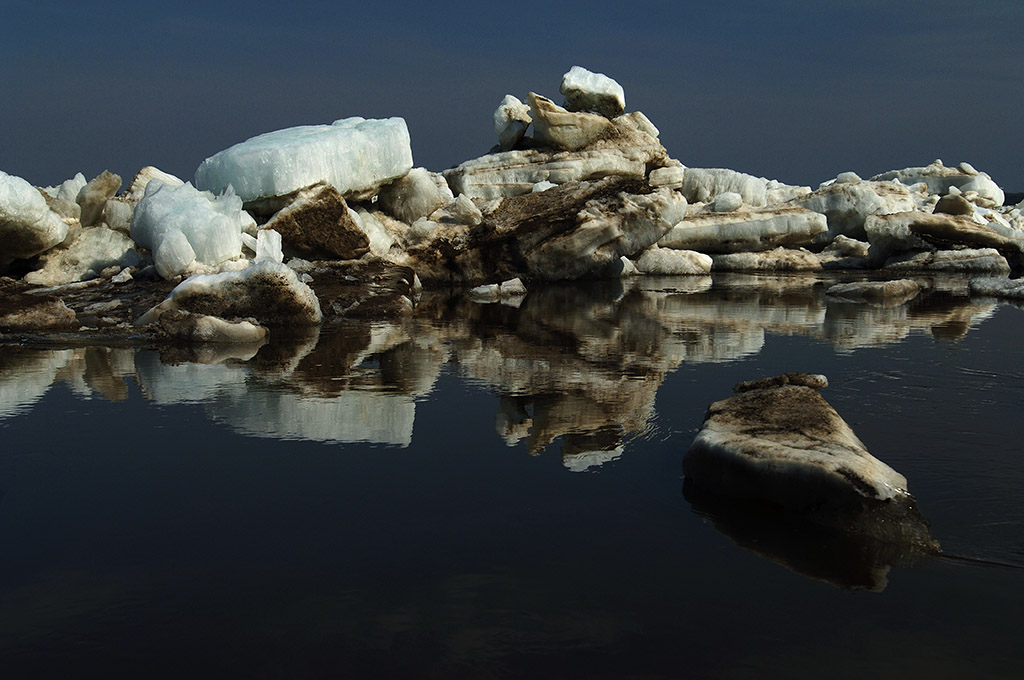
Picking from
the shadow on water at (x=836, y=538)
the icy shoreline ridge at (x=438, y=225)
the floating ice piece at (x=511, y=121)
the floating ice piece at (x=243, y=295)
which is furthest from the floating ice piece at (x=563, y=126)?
the shadow on water at (x=836, y=538)

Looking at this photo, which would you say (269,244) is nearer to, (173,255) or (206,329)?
(173,255)

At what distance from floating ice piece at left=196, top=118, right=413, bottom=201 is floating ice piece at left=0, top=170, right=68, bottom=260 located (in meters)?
2.93

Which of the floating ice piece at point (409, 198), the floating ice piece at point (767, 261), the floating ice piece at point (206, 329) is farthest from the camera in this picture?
the floating ice piece at point (767, 261)

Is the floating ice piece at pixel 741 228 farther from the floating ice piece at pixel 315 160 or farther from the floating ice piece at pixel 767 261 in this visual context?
the floating ice piece at pixel 315 160

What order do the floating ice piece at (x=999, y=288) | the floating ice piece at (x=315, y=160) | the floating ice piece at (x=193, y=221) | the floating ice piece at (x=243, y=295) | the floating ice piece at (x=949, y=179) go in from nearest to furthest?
1. the floating ice piece at (x=243, y=295)
2. the floating ice piece at (x=193, y=221)
3. the floating ice piece at (x=315, y=160)
4. the floating ice piece at (x=999, y=288)
5. the floating ice piece at (x=949, y=179)

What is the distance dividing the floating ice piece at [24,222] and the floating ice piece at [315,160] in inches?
115

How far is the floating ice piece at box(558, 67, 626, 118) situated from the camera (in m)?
25.6

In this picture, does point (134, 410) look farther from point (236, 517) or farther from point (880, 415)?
point (880, 415)

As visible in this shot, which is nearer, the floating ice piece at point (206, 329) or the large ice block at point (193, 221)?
the floating ice piece at point (206, 329)

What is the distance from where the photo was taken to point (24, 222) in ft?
45.5

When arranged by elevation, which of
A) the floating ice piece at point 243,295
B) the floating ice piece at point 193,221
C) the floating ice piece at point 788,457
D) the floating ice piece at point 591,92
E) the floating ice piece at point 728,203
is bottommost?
the floating ice piece at point 788,457

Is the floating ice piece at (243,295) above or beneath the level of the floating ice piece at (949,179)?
beneath

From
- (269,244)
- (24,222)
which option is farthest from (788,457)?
(24,222)

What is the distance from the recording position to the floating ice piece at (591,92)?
25625 mm
